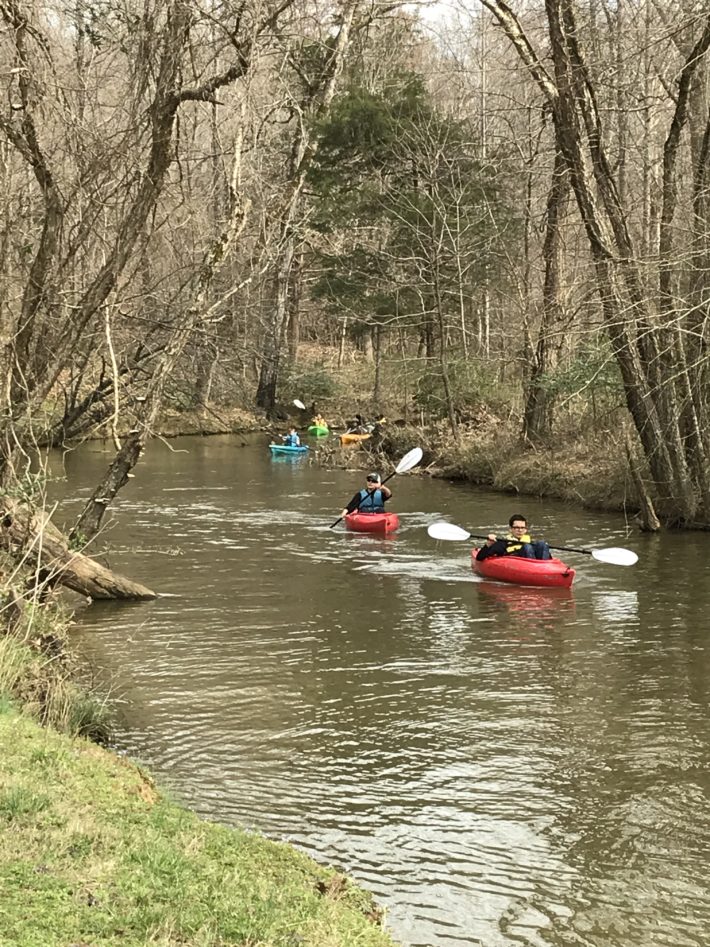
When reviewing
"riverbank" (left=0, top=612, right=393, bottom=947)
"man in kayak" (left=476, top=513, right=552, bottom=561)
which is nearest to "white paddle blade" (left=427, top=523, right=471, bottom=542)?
"man in kayak" (left=476, top=513, right=552, bottom=561)

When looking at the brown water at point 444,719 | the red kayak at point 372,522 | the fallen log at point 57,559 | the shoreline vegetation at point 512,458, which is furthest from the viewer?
the shoreline vegetation at point 512,458

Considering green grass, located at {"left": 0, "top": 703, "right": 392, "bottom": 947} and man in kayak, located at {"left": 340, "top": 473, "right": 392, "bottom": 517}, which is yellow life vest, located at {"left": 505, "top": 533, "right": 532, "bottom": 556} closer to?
man in kayak, located at {"left": 340, "top": 473, "right": 392, "bottom": 517}

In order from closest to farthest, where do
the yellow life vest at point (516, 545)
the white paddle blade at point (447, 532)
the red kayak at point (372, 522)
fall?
the yellow life vest at point (516, 545) → the white paddle blade at point (447, 532) → the red kayak at point (372, 522)

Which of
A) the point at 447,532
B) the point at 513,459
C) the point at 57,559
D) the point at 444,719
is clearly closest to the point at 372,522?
the point at 447,532

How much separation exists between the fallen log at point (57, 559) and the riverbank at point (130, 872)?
2703 mm

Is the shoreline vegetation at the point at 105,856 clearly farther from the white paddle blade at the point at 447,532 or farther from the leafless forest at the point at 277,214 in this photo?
the white paddle blade at the point at 447,532

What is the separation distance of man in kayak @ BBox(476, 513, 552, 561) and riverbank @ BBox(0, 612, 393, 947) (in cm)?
729

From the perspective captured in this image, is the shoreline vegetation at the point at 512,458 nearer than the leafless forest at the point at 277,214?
No

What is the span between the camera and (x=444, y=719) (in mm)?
7527

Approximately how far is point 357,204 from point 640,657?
65.3ft

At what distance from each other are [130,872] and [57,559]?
4.58 meters

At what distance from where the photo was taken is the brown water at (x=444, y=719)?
5000 mm

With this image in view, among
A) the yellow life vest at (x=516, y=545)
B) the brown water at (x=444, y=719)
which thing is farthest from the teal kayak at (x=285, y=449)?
the yellow life vest at (x=516, y=545)

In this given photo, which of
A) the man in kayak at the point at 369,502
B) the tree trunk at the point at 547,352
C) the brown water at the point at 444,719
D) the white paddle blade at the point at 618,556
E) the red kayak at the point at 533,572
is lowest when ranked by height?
the brown water at the point at 444,719
